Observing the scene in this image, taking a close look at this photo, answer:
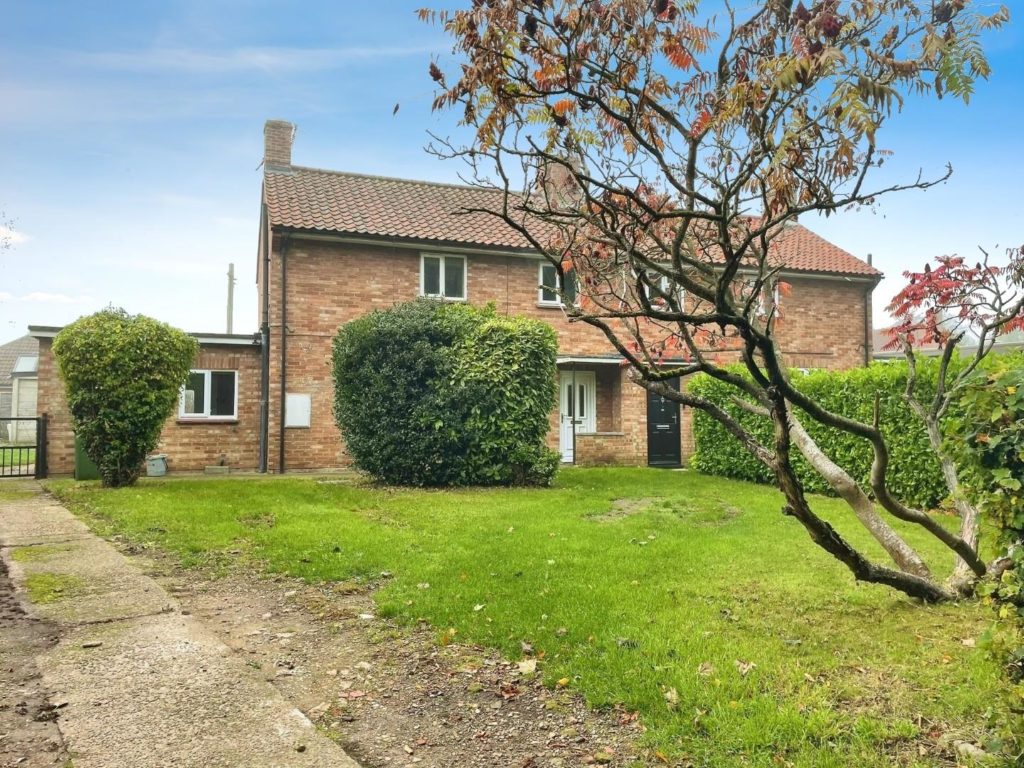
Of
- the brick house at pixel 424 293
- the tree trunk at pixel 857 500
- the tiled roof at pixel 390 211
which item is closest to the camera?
the tree trunk at pixel 857 500

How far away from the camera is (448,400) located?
12.2 meters

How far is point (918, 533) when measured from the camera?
26.9ft

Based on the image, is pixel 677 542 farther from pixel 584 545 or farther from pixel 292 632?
pixel 292 632

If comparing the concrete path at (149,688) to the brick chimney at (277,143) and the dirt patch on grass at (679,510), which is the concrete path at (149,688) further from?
the brick chimney at (277,143)

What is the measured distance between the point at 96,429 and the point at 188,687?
9604 millimetres

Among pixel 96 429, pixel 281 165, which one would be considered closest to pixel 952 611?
pixel 96 429

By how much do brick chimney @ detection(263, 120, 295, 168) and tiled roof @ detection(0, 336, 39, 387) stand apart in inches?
1340

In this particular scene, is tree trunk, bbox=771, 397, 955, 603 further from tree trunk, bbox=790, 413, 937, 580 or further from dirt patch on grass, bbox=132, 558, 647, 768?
dirt patch on grass, bbox=132, 558, 647, 768

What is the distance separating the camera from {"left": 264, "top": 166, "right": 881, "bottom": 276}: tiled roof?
1684cm

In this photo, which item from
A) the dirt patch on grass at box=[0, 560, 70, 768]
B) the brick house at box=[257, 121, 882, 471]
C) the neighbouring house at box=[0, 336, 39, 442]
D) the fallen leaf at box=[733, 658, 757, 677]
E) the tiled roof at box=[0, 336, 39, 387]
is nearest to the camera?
the dirt patch on grass at box=[0, 560, 70, 768]

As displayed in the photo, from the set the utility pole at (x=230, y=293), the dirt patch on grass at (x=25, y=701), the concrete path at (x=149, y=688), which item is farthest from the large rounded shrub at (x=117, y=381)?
the utility pole at (x=230, y=293)

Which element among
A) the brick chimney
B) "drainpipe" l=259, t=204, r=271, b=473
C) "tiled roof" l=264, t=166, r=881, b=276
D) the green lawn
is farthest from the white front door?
the brick chimney

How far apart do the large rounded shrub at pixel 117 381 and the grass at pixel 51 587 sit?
6.31 m

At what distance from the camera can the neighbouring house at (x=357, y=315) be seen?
1606 cm
